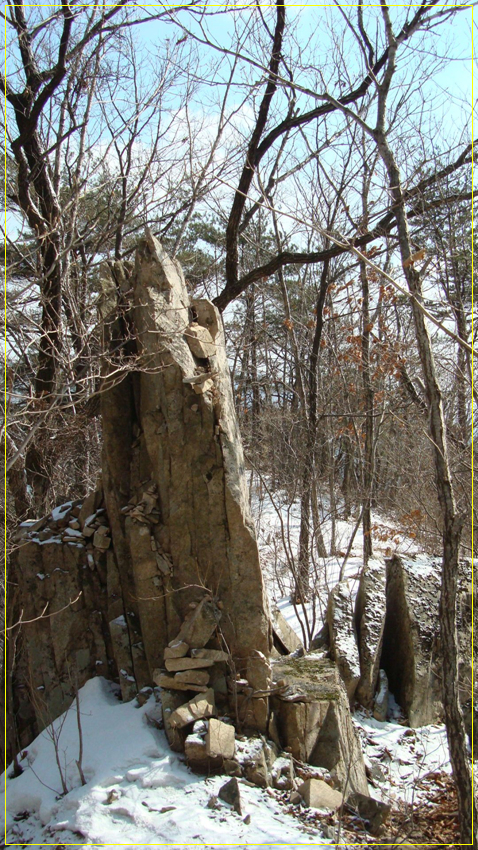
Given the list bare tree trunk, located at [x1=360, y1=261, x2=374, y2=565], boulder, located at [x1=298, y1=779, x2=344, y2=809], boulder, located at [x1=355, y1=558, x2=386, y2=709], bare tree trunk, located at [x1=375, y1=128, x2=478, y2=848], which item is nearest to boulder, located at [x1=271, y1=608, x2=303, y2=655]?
boulder, located at [x1=355, y1=558, x2=386, y2=709]

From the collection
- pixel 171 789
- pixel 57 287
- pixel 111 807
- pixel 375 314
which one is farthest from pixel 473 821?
pixel 375 314

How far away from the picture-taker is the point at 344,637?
19.8 ft

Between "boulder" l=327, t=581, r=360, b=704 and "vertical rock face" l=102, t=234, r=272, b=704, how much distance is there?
1202 mm

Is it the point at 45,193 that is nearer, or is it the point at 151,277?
the point at 151,277

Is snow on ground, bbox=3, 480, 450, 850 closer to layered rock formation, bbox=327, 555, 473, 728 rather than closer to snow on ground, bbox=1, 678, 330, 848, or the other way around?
snow on ground, bbox=1, 678, 330, 848

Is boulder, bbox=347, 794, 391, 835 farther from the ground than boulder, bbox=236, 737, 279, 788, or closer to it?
closer to it

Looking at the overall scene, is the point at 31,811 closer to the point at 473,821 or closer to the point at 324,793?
the point at 324,793

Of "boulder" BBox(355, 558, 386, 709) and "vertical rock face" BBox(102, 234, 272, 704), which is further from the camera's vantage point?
"boulder" BBox(355, 558, 386, 709)

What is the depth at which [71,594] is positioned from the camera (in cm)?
543

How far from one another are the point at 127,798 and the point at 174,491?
7.34 feet

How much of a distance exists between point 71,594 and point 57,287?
12.3 feet

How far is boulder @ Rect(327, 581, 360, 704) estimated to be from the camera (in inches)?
232

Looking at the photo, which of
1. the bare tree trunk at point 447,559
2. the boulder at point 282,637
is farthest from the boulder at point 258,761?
the bare tree trunk at point 447,559

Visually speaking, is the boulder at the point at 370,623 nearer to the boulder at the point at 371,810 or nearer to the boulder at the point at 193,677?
the boulder at the point at 371,810
